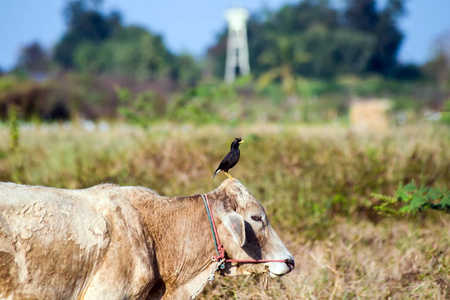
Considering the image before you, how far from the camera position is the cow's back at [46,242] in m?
2.51

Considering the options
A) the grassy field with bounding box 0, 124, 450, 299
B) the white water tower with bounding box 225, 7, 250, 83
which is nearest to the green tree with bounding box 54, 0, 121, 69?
the white water tower with bounding box 225, 7, 250, 83

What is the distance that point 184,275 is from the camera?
9.84ft

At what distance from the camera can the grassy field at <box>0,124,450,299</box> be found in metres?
4.32

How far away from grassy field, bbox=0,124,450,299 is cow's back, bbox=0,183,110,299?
1.42 meters

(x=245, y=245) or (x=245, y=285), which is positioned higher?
(x=245, y=245)

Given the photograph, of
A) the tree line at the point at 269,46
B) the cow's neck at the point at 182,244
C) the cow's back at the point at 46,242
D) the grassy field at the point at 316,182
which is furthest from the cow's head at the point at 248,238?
the tree line at the point at 269,46

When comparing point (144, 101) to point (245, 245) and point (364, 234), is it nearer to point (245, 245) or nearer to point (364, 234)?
point (364, 234)

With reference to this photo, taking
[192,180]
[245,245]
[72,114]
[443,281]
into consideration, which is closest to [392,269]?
[443,281]

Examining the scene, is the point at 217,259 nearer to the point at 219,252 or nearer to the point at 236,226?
the point at 219,252

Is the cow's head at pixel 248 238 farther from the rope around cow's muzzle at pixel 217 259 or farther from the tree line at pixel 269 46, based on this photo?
the tree line at pixel 269 46

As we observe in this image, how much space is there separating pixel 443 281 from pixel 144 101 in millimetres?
7704

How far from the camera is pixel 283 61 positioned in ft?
186

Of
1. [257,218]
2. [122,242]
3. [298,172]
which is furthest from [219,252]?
[298,172]

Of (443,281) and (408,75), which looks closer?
(443,281)
